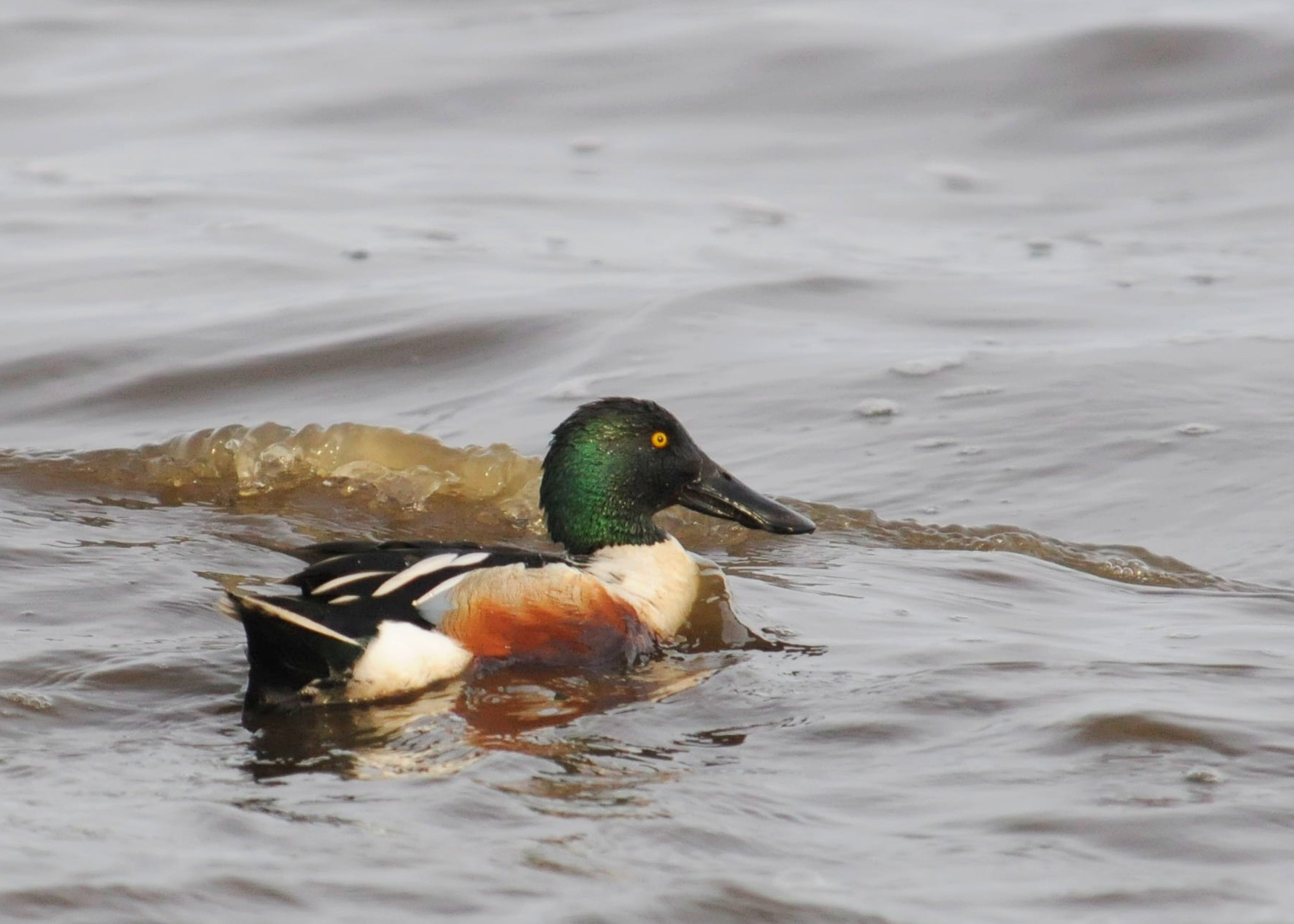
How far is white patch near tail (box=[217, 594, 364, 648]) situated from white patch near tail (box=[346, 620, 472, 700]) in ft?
0.34

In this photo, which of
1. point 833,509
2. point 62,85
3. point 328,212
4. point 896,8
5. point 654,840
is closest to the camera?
point 654,840

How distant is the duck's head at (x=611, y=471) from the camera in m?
6.20

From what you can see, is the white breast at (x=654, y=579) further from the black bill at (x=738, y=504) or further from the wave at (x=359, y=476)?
the wave at (x=359, y=476)

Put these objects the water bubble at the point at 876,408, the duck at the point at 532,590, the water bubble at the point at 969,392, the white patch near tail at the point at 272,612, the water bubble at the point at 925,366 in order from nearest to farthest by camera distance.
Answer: the white patch near tail at the point at 272,612 → the duck at the point at 532,590 → the water bubble at the point at 876,408 → the water bubble at the point at 969,392 → the water bubble at the point at 925,366

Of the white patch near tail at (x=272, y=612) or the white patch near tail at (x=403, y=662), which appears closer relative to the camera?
the white patch near tail at (x=272, y=612)

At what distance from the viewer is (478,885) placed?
12.5ft

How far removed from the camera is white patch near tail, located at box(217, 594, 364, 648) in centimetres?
484

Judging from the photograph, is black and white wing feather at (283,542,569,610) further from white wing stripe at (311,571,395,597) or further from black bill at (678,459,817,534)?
black bill at (678,459,817,534)

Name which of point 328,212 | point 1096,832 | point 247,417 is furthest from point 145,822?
point 328,212

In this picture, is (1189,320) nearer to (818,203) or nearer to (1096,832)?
(818,203)

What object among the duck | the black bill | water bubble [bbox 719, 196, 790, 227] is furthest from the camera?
water bubble [bbox 719, 196, 790, 227]

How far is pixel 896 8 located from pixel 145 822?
13347mm

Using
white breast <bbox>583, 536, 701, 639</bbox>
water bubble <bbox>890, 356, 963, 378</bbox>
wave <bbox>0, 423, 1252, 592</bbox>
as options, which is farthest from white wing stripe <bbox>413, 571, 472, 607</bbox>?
water bubble <bbox>890, 356, 963, 378</bbox>

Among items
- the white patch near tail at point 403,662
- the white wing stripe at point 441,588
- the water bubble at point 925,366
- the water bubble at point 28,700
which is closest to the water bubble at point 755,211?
the water bubble at point 925,366
